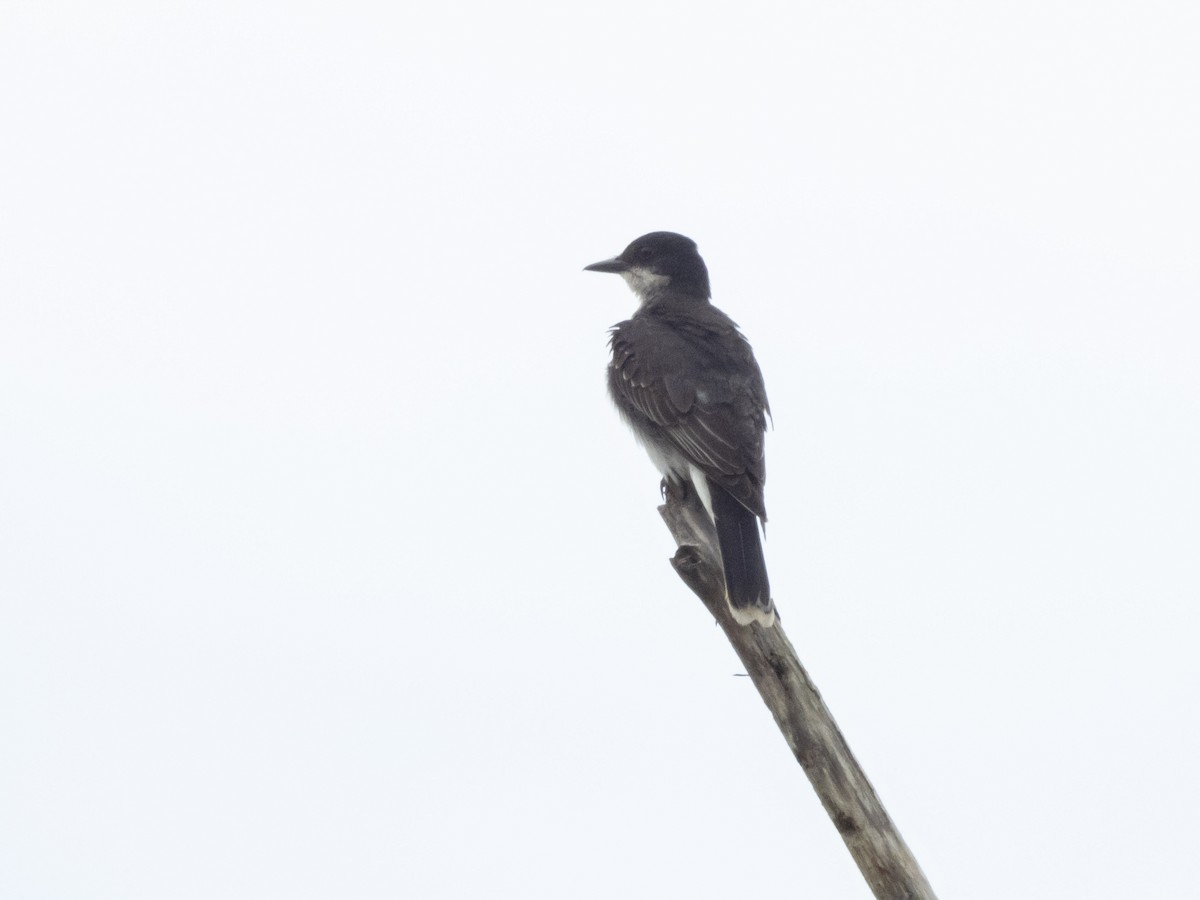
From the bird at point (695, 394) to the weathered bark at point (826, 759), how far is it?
38.1 inches

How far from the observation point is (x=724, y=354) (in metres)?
10.4

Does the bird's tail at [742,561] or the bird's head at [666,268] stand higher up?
the bird's head at [666,268]

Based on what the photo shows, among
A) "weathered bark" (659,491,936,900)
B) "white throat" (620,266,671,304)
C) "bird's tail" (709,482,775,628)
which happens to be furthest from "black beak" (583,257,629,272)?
"weathered bark" (659,491,936,900)

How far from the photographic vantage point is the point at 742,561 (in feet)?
24.9

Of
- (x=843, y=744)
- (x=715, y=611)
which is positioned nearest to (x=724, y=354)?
(x=715, y=611)

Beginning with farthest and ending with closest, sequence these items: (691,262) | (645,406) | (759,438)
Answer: (691,262) < (645,406) < (759,438)

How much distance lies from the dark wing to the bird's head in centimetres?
87

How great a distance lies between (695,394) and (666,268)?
248cm

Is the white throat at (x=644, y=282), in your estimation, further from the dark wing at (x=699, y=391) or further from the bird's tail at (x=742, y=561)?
the bird's tail at (x=742, y=561)

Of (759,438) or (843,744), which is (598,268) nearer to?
(759,438)

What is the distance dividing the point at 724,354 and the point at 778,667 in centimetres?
427

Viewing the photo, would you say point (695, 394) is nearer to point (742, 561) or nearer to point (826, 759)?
point (742, 561)

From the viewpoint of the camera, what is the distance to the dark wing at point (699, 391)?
9.11 meters

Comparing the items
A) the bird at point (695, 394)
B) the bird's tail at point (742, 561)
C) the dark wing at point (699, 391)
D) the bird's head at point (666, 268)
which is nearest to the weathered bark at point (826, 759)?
the bird's tail at point (742, 561)
